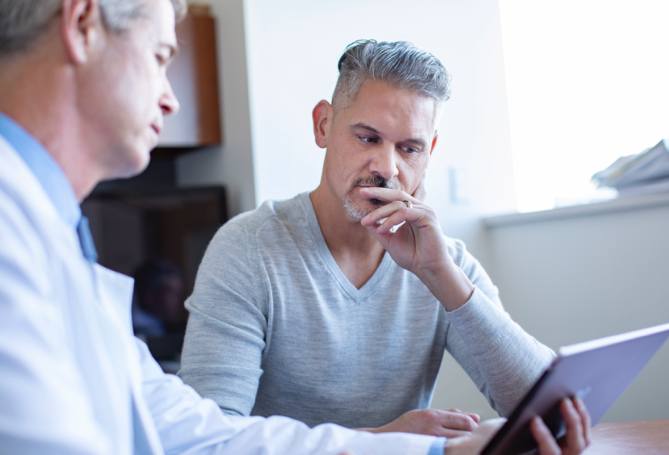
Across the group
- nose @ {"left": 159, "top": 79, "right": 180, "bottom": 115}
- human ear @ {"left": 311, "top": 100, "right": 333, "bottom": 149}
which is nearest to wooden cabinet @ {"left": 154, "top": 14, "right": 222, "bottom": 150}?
human ear @ {"left": 311, "top": 100, "right": 333, "bottom": 149}

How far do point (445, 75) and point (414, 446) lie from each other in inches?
33.7

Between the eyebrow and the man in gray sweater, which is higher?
the eyebrow

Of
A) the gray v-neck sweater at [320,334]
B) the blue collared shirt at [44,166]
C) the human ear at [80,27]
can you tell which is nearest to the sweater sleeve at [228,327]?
the gray v-neck sweater at [320,334]

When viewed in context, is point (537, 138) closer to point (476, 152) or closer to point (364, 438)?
point (476, 152)

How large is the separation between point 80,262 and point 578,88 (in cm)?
202

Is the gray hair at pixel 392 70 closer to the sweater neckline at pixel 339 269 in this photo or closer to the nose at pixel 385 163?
the nose at pixel 385 163

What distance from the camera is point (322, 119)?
1.43 m

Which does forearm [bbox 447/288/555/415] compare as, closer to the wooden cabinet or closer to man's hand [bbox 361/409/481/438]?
man's hand [bbox 361/409/481/438]

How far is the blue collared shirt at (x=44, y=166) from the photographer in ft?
1.87

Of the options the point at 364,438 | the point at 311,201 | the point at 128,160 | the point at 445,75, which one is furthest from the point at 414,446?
the point at 445,75

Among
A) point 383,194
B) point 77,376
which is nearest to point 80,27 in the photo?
point 77,376

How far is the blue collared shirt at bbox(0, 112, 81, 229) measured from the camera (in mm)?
570

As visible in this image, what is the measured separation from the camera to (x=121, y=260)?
2.30m

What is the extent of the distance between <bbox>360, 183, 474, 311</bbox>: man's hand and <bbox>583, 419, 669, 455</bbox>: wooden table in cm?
33
